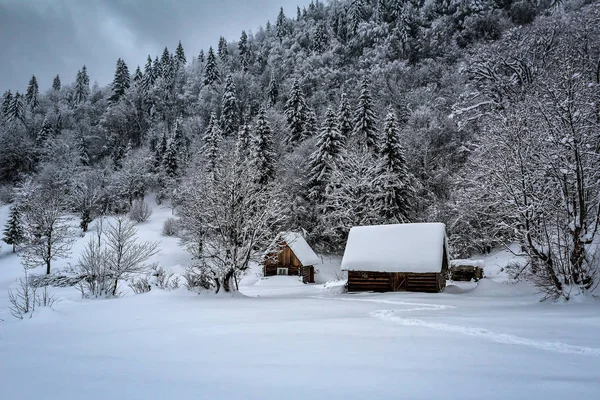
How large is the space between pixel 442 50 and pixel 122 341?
75.2 metres

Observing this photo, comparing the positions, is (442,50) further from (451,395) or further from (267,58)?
(451,395)

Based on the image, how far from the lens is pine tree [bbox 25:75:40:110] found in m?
98.1

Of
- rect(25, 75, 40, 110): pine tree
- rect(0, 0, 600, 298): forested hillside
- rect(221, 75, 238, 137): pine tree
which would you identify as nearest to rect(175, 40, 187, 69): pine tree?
rect(0, 0, 600, 298): forested hillside

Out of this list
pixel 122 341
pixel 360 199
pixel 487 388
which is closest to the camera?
pixel 487 388

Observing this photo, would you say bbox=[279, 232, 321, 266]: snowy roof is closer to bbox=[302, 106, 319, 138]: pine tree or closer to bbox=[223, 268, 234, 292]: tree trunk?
bbox=[223, 268, 234, 292]: tree trunk

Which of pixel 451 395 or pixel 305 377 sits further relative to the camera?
pixel 305 377

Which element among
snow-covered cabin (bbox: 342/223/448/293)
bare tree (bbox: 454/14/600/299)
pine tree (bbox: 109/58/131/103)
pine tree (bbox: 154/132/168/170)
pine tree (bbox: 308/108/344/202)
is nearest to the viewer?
bare tree (bbox: 454/14/600/299)

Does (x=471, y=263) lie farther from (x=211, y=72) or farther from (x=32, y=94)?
(x=32, y=94)

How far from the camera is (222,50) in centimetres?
10194

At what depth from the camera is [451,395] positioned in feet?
12.5

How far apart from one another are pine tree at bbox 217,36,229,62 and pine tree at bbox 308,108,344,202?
7515 centimetres

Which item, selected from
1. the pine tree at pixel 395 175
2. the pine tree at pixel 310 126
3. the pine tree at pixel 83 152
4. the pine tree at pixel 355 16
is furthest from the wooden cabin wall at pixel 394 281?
the pine tree at pixel 355 16

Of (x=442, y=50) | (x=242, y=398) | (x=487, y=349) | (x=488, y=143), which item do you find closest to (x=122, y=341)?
(x=242, y=398)

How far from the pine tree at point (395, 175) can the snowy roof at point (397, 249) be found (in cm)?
912
